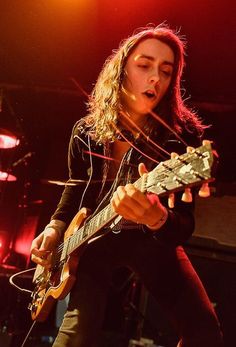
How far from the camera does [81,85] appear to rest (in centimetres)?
572

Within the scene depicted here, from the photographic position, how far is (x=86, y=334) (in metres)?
2.11

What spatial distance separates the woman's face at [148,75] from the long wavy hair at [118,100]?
0.05 m

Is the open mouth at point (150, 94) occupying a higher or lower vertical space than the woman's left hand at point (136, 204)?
higher

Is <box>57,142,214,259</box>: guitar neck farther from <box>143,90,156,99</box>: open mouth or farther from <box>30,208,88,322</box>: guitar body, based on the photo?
<box>143,90,156,99</box>: open mouth

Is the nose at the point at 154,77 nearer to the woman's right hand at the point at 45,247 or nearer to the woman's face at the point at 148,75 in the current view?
the woman's face at the point at 148,75

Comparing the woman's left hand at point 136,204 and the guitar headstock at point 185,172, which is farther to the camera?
the woman's left hand at point 136,204

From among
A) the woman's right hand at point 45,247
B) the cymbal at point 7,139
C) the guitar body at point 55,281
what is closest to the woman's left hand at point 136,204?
the guitar body at point 55,281

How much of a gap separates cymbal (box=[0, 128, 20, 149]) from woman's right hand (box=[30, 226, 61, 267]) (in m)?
3.01

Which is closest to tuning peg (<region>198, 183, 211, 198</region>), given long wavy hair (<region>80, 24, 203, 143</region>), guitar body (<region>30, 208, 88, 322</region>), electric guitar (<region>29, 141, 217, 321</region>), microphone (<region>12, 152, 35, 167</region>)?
electric guitar (<region>29, 141, 217, 321</region>)

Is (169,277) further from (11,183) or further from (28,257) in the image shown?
(11,183)

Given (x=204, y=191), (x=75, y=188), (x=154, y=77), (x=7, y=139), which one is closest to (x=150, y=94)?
(x=154, y=77)

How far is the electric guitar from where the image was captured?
5.08ft

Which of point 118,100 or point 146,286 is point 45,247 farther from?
point 118,100

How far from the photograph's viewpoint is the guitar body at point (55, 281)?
227 centimetres
